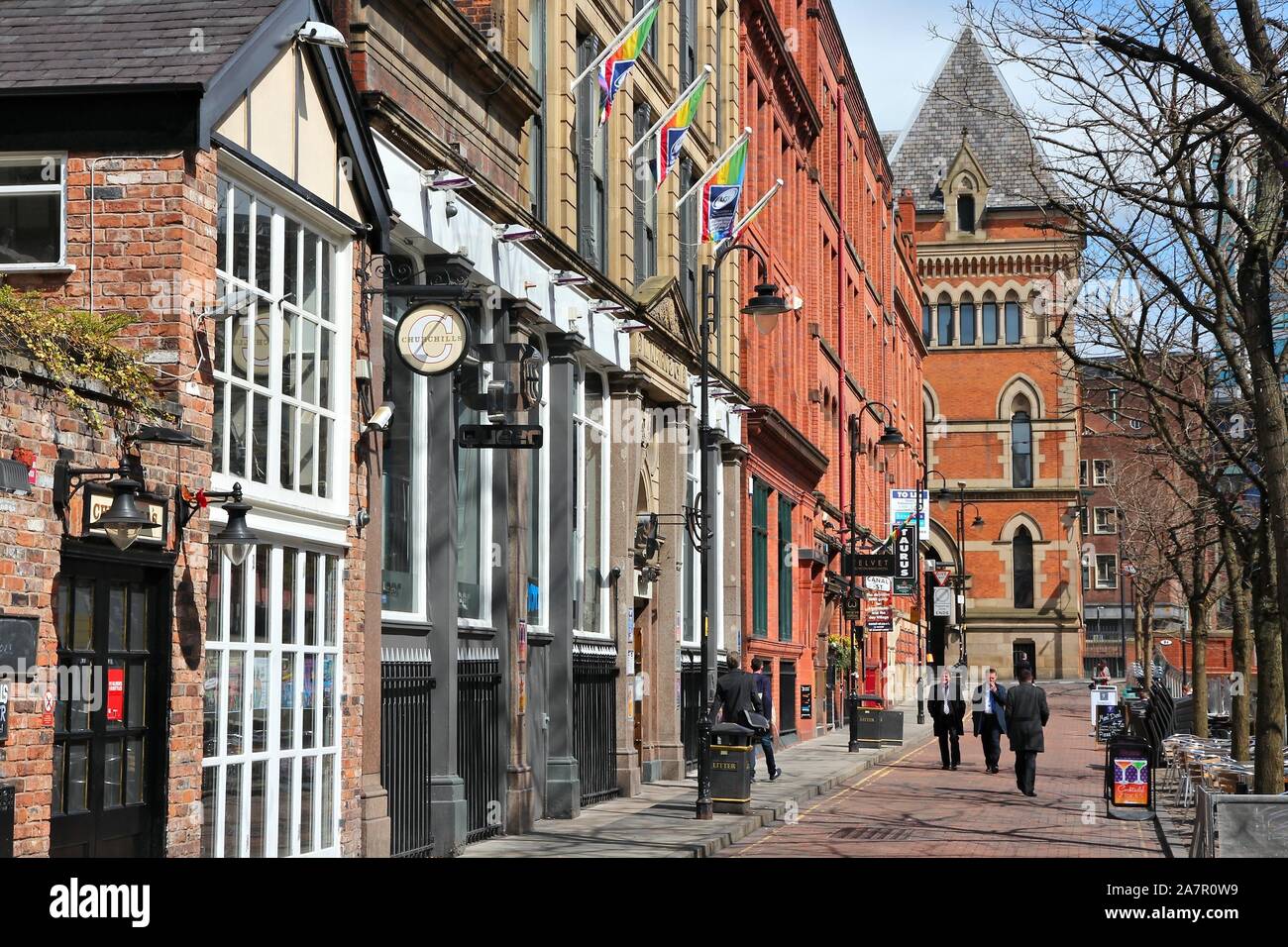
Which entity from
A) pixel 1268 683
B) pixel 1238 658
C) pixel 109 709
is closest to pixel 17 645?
pixel 109 709

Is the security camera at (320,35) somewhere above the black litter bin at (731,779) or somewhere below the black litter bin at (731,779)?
above

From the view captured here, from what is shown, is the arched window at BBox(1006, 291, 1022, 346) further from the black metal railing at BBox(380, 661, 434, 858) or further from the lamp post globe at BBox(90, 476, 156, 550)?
the lamp post globe at BBox(90, 476, 156, 550)

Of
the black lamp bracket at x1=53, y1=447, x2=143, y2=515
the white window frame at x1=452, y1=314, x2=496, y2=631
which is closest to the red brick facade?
Answer: the black lamp bracket at x1=53, y1=447, x2=143, y2=515

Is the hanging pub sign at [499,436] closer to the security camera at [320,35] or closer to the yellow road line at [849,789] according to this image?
the yellow road line at [849,789]

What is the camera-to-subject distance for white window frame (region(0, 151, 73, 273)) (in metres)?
11.4

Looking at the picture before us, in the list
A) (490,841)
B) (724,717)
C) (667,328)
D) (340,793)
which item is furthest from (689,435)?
(340,793)

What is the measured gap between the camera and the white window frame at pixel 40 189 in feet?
37.3

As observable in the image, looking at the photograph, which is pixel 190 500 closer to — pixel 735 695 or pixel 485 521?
pixel 485 521

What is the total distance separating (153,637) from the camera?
1107 centimetres

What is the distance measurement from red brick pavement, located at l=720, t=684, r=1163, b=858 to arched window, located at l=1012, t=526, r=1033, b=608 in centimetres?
5641

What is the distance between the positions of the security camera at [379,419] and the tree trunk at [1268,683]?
8713mm

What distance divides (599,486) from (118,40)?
12900 millimetres

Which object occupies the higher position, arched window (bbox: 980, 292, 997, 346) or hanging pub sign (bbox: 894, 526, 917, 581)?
arched window (bbox: 980, 292, 997, 346)

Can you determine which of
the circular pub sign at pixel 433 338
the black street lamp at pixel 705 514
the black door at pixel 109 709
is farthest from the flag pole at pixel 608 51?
the black door at pixel 109 709
